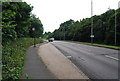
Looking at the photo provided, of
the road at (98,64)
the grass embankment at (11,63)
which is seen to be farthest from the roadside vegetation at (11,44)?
the road at (98,64)

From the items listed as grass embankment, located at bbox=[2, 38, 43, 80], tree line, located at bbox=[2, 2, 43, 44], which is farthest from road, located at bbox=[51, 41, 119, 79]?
tree line, located at bbox=[2, 2, 43, 44]

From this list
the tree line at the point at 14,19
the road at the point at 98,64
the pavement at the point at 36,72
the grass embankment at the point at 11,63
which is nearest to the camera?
the tree line at the point at 14,19

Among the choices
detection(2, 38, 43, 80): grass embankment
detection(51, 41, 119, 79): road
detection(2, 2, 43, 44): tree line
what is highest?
detection(2, 2, 43, 44): tree line

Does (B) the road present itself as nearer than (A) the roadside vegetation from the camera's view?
No

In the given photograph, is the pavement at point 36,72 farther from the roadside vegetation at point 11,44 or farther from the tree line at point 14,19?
the tree line at point 14,19

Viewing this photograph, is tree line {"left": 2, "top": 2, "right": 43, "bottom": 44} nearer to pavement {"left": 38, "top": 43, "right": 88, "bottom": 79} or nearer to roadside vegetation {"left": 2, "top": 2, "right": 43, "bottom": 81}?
roadside vegetation {"left": 2, "top": 2, "right": 43, "bottom": 81}

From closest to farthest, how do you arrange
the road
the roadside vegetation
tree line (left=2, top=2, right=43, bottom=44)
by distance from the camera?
tree line (left=2, top=2, right=43, bottom=44), the roadside vegetation, the road

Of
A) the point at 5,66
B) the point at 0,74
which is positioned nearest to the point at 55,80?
the point at 0,74

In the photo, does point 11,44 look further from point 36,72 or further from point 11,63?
point 36,72

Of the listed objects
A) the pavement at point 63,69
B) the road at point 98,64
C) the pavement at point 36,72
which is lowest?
the road at point 98,64

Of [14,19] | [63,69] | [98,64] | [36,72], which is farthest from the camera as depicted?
[14,19]

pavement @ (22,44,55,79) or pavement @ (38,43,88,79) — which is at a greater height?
pavement @ (22,44,55,79)

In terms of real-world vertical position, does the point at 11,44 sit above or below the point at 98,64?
above

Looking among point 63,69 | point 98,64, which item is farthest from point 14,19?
point 98,64
